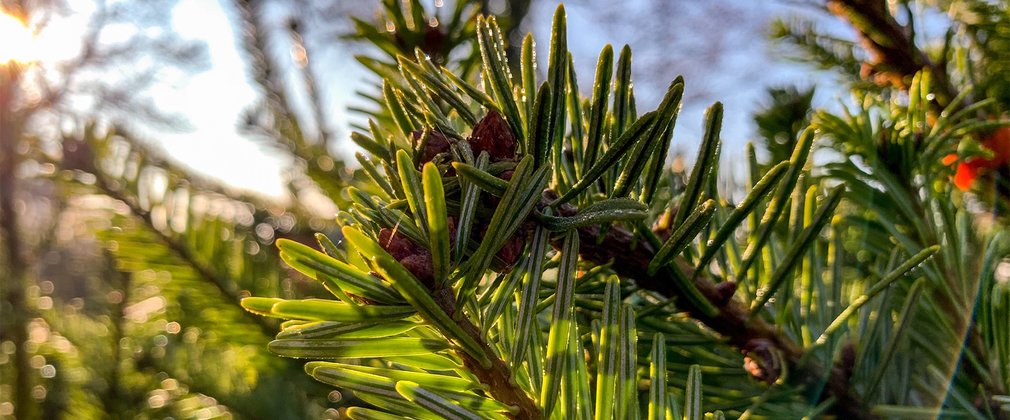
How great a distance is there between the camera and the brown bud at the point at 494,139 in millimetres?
205

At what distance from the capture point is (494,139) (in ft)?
0.67

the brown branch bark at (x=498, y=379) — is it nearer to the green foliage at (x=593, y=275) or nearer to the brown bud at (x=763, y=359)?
the green foliage at (x=593, y=275)

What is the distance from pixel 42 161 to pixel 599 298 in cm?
56

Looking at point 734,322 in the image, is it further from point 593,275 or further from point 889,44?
point 889,44

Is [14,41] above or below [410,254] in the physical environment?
above

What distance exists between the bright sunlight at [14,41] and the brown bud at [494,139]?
1.10 meters

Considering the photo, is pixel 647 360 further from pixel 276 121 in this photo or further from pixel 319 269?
pixel 276 121

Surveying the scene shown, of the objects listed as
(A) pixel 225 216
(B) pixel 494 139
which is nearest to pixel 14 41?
(A) pixel 225 216

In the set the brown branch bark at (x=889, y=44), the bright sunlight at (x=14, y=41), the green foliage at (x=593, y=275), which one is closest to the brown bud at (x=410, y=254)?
the green foliage at (x=593, y=275)

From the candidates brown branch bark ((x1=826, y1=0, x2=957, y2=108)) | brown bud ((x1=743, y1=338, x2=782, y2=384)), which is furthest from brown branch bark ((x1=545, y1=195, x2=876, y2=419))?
brown branch bark ((x1=826, y1=0, x2=957, y2=108))

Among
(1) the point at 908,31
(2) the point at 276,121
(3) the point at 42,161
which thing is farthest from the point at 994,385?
(2) the point at 276,121

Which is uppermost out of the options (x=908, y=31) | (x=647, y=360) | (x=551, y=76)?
(x=908, y=31)

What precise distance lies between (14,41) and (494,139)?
1.20 metres

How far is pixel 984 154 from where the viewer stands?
0.32 meters
